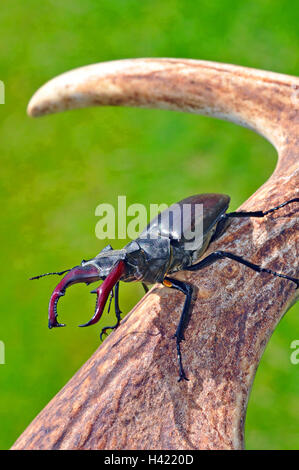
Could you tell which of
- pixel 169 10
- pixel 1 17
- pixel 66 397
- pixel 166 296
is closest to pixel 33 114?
pixel 166 296

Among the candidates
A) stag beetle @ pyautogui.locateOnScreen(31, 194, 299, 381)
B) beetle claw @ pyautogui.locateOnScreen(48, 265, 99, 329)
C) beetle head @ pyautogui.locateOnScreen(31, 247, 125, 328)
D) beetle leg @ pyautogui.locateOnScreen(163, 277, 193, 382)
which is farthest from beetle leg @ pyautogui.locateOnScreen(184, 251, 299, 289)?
beetle claw @ pyautogui.locateOnScreen(48, 265, 99, 329)

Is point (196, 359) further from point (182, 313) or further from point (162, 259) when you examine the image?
point (162, 259)

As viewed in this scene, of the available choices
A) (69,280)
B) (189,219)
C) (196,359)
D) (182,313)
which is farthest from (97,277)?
(189,219)

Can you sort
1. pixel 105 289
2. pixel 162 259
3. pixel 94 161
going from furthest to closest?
pixel 94 161, pixel 162 259, pixel 105 289

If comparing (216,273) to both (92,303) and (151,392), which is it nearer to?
(151,392)

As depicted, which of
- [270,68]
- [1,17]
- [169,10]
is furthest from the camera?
[1,17]

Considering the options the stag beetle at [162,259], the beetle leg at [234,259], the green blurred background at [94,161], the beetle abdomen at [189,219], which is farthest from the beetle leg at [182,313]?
the green blurred background at [94,161]
